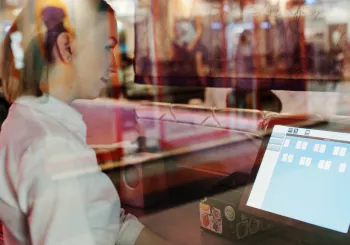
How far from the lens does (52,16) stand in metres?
1.13

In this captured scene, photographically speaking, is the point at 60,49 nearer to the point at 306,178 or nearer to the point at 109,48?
the point at 109,48

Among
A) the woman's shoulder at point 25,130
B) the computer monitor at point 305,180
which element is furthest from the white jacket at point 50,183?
the computer monitor at point 305,180

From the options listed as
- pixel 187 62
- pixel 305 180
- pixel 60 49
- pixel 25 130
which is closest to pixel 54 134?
pixel 25 130

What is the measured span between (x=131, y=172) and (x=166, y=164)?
14 centimetres

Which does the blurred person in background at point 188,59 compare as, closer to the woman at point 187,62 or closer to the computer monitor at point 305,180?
the woman at point 187,62

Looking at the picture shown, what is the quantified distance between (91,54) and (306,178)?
586mm

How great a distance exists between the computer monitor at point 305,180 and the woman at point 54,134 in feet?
1.19

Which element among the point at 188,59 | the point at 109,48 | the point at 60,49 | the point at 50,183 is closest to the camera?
the point at 50,183

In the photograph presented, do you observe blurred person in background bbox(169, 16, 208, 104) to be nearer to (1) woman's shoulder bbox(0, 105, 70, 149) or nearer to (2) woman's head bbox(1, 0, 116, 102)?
(2) woman's head bbox(1, 0, 116, 102)

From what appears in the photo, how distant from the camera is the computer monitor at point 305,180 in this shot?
1021 millimetres

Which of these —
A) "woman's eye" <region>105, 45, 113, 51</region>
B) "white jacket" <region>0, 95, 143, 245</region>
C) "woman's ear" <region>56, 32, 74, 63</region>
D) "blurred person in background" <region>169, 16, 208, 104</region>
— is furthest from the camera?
"blurred person in background" <region>169, 16, 208, 104</region>

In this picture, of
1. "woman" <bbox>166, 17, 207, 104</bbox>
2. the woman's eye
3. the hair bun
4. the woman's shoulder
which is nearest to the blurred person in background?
"woman" <bbox>166, 17, 207, 104</bbox>

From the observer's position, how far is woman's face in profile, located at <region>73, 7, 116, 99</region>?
114cm

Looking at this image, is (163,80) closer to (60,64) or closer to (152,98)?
(152,98)
